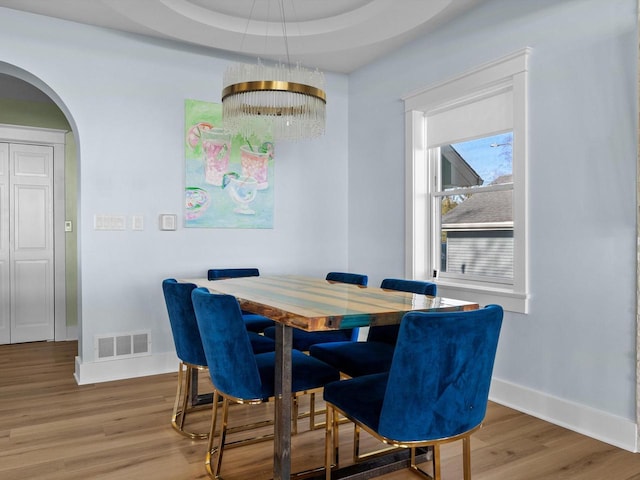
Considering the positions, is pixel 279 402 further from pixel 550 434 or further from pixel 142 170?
pixel 142 170

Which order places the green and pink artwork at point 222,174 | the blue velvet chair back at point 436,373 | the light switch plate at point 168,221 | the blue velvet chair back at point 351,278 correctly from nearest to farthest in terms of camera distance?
the blue velvet chair back at point 436,373, the blue velvet chair back at point 351,278, the light switch plate at point 168,221, the green and pink artwork at point 222,174

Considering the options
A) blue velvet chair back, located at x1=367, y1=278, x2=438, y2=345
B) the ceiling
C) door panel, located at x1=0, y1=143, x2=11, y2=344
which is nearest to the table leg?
blue velvet chair back, located at x1=367, y1=278, x2=438, y2=345

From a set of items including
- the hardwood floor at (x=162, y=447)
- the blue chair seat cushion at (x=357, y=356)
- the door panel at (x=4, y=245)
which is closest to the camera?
the hardwood floor at (x=162, y=447)

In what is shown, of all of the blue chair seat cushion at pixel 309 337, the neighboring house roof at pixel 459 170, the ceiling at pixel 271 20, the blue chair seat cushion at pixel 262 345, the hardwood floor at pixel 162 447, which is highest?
the ceiling at pixel 271 20

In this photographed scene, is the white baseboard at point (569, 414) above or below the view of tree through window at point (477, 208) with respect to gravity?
below

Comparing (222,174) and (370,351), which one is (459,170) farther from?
(222,174)

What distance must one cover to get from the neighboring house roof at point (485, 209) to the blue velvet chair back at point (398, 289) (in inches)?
37.2

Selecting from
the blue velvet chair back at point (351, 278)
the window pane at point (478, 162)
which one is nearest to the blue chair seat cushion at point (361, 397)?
the blue velvet chair back at point (351, 278)

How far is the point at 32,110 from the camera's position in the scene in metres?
5.13

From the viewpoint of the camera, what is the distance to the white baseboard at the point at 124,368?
363 cm

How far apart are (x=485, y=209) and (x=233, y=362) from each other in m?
2.32

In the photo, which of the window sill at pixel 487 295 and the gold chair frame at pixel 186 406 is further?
the window sill at pixel 487 295

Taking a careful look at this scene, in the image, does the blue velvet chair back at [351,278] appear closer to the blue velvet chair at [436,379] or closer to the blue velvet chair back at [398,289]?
the blue velvet chair back at [398,289]

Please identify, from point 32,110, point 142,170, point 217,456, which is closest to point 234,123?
point 142,170
